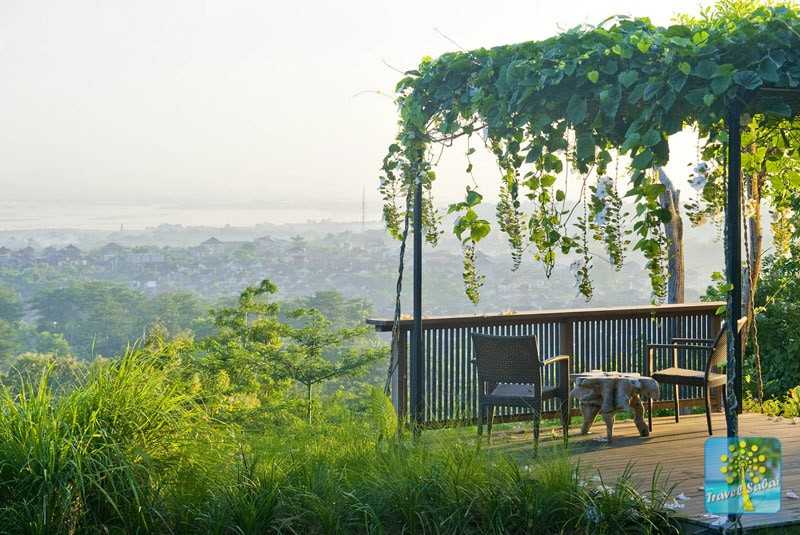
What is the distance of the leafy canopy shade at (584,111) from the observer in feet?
14.7

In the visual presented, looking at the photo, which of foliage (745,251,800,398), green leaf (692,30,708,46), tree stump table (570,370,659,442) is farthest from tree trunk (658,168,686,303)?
green leaf (692,30,708,46)

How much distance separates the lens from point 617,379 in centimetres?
716

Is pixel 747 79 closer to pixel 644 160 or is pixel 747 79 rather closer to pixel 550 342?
pixel 644 160

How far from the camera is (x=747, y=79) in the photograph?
4.32m

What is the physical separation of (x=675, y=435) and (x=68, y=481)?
4740 mm

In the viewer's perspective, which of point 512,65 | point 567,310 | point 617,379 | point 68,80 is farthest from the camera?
point 68,80

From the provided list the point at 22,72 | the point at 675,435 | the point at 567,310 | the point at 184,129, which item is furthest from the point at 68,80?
the point at 675,435

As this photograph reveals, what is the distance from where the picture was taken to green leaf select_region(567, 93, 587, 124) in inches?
192

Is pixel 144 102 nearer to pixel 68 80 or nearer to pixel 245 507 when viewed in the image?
Answer: pixel 68 80

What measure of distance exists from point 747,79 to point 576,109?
0.87 meters

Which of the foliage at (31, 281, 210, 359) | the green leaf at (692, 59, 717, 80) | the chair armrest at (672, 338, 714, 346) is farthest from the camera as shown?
the foliage at (31, 281, 210, 359)

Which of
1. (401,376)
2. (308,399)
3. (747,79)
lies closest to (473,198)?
(747,79)

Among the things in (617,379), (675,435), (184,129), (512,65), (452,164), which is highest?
(184,129)

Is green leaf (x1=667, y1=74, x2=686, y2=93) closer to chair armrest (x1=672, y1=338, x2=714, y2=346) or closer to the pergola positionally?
the pergola
